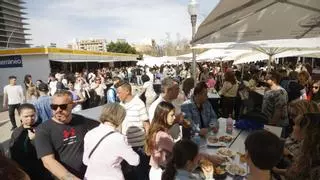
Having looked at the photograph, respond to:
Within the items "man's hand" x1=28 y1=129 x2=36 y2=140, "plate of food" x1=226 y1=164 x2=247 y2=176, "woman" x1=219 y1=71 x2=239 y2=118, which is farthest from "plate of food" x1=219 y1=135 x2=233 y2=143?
"woman" x1=219 y1=71 x2=239 y2=118

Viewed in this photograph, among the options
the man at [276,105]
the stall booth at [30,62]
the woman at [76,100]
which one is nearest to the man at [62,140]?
the man at [276,105]

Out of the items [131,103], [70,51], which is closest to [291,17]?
[131,103]

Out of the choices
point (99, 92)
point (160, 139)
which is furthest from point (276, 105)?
point (99, 92)

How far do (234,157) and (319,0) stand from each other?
2.06m

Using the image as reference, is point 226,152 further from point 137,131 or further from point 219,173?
→ point 137,131

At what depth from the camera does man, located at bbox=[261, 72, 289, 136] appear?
5.82 meters

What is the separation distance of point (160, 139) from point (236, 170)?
0.93m

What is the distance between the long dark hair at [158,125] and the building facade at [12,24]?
10257 cm

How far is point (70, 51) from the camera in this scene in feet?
96.5

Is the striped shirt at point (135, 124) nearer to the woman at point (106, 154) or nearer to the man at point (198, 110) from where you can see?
the man at point (198, 110)

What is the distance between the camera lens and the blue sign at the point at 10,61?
26.2 metres

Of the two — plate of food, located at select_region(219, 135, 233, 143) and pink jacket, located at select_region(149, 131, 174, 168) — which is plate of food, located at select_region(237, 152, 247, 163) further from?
pink jacket, located at select_region(149, 131, 174, 168)

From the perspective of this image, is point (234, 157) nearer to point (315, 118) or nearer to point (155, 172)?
point (155, 172)

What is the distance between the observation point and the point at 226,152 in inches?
153
